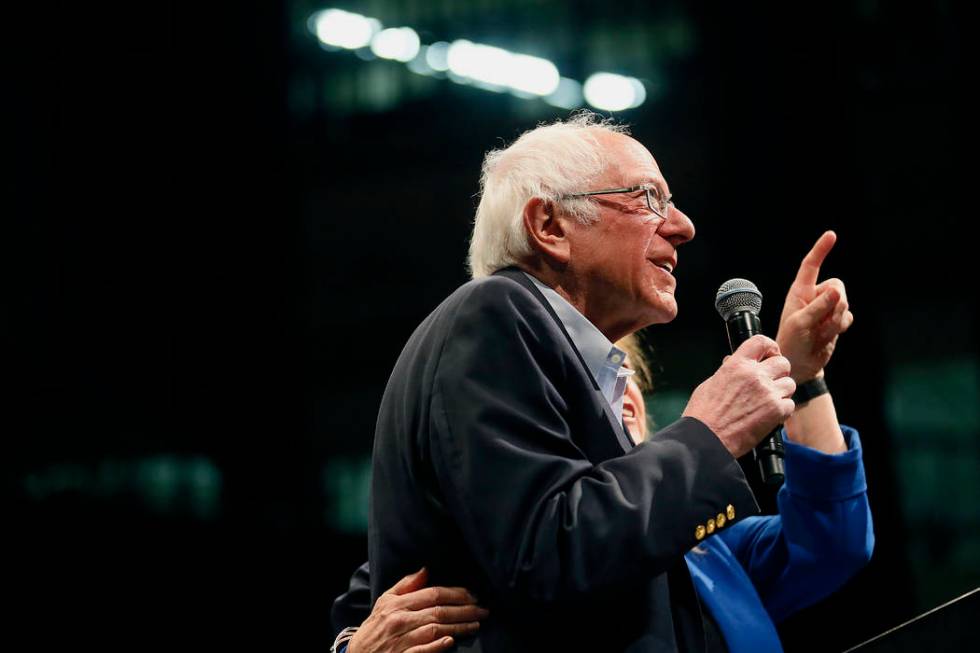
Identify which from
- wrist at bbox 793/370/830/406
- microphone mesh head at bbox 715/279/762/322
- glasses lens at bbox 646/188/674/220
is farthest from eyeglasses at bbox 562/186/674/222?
wrist at bbox 793/370/830/406

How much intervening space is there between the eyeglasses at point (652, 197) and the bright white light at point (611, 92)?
1.92m

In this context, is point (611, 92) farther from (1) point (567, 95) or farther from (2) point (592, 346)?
(2) point (592, 346)

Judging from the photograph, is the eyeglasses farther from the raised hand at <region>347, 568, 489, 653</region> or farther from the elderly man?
the raised hand at <region>347, 568, 489, 653</region>

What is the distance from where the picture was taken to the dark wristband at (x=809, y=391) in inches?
71.1

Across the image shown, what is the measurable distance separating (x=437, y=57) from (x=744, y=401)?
2.56 m

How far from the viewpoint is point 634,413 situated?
2.09 meters

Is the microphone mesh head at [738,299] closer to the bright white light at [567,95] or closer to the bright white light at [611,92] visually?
the bright white light at [611,92]

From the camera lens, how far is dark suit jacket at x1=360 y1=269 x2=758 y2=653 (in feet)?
3.71

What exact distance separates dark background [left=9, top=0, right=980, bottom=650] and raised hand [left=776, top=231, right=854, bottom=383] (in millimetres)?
1367

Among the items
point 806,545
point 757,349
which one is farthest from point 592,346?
point 806,545

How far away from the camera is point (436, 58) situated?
11.7 feet

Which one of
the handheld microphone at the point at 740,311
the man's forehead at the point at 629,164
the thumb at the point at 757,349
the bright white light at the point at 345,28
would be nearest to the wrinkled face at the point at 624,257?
the man's forehead at the point at 629,164

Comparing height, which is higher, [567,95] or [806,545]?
[567,95]

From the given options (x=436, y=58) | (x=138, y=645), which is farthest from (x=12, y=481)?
(x=436, y=58)
